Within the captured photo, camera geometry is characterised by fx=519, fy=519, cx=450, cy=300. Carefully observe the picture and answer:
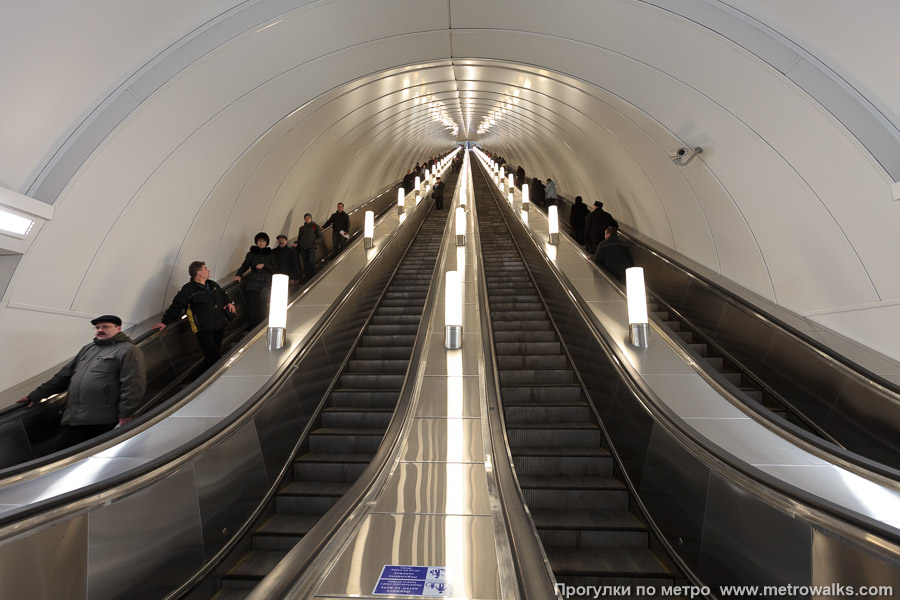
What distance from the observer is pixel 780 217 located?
25.0 ft

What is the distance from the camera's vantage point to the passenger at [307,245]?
38.9 feet

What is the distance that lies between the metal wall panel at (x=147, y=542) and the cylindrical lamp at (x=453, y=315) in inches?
138

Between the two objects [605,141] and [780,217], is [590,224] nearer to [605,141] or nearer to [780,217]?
[605,141]

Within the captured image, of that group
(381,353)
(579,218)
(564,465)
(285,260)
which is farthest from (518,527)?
(579,218)

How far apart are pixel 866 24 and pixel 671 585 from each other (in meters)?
5.06

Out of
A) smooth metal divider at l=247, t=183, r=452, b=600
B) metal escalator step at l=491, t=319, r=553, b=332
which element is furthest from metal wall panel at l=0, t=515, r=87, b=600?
metal escalator step at l=491, t=319, r=553, b=332

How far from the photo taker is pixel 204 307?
21.2ft

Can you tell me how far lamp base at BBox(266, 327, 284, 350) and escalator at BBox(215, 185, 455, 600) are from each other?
2.75 feet

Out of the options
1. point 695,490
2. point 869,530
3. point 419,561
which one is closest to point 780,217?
point 695,490

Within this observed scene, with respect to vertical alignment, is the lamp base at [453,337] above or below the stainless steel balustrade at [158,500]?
above

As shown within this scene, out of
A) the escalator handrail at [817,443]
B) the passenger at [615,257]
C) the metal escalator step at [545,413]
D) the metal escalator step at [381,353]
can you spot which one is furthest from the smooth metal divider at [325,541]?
the passenger at [615,257]

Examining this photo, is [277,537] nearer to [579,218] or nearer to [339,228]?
[339,228]

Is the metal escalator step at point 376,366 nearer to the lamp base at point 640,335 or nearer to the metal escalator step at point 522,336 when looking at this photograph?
the metal escalator step at point 522,336

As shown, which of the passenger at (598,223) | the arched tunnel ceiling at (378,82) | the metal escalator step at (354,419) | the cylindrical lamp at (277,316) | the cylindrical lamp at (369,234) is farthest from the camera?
the cylindrical lamp at (369,234)
